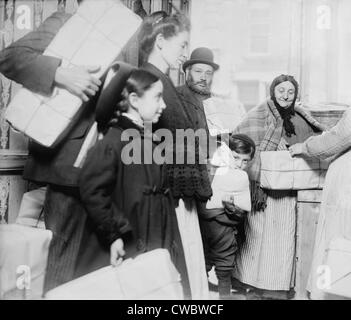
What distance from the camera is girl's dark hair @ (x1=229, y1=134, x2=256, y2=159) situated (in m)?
2.96

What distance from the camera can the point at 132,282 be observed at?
2.76 metres

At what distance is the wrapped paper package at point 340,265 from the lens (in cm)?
280

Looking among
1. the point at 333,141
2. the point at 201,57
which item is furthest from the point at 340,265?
the point at 201,57

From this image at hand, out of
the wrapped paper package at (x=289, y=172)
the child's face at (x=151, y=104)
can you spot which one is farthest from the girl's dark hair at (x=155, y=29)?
the wrapped paper package at (x=289, y=172)

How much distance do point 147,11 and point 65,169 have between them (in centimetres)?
107

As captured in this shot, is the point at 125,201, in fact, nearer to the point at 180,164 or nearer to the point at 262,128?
the point at 180,164

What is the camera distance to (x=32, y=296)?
9.38 ft

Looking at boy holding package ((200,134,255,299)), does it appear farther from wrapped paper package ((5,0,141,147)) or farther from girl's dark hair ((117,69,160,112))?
wrapped paper package ((5,0,141,147))

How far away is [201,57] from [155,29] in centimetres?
32

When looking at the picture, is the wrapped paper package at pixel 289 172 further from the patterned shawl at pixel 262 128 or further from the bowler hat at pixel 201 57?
the bowler hat at pixel 201 57
